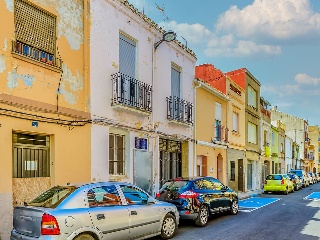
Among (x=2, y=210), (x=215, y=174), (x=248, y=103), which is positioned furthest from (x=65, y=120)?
(x=248, y=103)

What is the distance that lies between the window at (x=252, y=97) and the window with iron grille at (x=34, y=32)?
2238 cm

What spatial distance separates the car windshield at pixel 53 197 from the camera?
6.86 metres

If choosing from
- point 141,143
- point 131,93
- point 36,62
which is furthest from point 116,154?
point 36,62

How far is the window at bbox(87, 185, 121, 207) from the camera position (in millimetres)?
7316

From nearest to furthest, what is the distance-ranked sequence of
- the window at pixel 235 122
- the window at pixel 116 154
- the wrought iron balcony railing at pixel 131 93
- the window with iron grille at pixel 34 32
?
the window with iron grille at pixel 34 32 → the wrought iron balcony railing at pixel 131 93 → the window at pixel 116 154 → the window at pixel 235 122

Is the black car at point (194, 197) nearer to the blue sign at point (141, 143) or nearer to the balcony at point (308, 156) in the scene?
the blue sign at point (141, 143)

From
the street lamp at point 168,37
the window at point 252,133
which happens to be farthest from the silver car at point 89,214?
the window at point 252,133

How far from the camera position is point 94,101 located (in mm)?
11773

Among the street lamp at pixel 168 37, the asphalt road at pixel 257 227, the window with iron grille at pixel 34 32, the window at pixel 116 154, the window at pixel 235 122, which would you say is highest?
the street lamp at pixel 168 37

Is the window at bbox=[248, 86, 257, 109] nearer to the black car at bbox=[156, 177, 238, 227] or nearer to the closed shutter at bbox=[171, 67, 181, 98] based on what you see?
the closed shutter at bbox=[171, 67, 181, 98]

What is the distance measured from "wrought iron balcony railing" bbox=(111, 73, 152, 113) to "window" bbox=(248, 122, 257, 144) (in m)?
17.6

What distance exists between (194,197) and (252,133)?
21559 millimetres

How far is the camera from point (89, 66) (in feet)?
38.2

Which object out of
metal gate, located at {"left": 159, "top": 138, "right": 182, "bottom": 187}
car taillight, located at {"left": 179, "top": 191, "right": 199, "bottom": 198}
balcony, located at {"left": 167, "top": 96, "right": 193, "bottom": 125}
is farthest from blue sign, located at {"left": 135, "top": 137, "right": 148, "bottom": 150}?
car taillight, located at {"left": 179, "top": 191, "right": 199, "bottom": 198}
